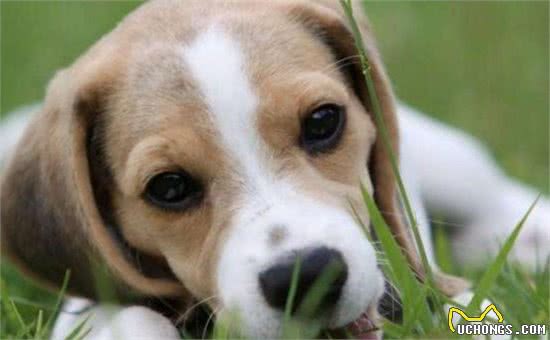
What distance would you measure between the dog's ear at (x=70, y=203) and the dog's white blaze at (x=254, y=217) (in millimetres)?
670

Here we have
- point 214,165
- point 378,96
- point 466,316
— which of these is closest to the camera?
point 466,316

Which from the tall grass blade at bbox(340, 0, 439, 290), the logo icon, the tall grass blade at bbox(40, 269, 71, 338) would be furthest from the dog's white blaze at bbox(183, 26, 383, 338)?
the tall grass blade at bbox(40, 269, 71, 338)

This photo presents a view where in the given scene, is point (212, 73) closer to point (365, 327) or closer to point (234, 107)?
point (234, 107)

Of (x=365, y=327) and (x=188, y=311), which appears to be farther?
(x=188, y=311)

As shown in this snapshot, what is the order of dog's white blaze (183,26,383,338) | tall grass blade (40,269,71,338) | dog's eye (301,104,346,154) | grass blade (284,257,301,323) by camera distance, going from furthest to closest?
tall grass blade (40,269,71,338) < dog's eye (301,104,346,154) < dog's white blaze (183,26,383,338) < grass blade (284,257,301,323)

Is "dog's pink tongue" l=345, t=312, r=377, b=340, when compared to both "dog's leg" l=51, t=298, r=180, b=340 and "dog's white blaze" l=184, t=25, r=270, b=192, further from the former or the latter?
"dog's leg" l=51, t=298, r=180, b=340

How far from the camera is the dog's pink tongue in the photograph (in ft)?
17.7

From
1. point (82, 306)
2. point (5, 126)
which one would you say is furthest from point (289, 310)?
point (5, 126)

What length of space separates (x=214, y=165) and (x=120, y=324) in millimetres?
856

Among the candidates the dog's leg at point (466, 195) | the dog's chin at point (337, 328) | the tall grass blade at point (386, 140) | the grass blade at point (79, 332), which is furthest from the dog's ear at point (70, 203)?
the dog's leg at point (466, 195)

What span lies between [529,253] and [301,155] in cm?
331

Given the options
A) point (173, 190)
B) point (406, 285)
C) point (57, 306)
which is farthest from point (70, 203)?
point (406, 285)

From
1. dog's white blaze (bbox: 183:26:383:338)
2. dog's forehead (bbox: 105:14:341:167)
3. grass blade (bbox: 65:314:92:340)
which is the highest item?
dog's forehead (bbox: 105:14:341:167)

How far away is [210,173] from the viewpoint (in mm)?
5547
